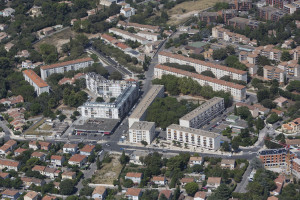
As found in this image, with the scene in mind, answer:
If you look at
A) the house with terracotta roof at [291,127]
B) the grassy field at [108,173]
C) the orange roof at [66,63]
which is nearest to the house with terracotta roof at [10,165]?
the grassy field at [108,173]

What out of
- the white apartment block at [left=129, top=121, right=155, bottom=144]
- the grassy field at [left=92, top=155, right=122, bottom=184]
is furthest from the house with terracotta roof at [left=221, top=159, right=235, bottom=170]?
the grassy field at [left=92, top=155, right=122, bottom=184]

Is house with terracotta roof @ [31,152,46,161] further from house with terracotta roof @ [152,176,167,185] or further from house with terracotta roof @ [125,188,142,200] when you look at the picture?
house with terracotta roof @ [152,176,167,185]

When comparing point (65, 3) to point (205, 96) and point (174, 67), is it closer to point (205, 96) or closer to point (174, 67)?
point (174, 67)

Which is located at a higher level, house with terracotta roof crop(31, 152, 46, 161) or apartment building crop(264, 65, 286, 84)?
apartment building crop(264, 65, 286, 84)

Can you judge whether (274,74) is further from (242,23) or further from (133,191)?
(133,191)

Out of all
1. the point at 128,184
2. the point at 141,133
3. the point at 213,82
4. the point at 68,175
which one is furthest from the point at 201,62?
the point at 68,175

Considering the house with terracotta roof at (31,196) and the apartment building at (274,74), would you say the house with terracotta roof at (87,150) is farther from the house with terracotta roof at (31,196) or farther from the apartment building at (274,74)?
the apartment building at (274,74)
